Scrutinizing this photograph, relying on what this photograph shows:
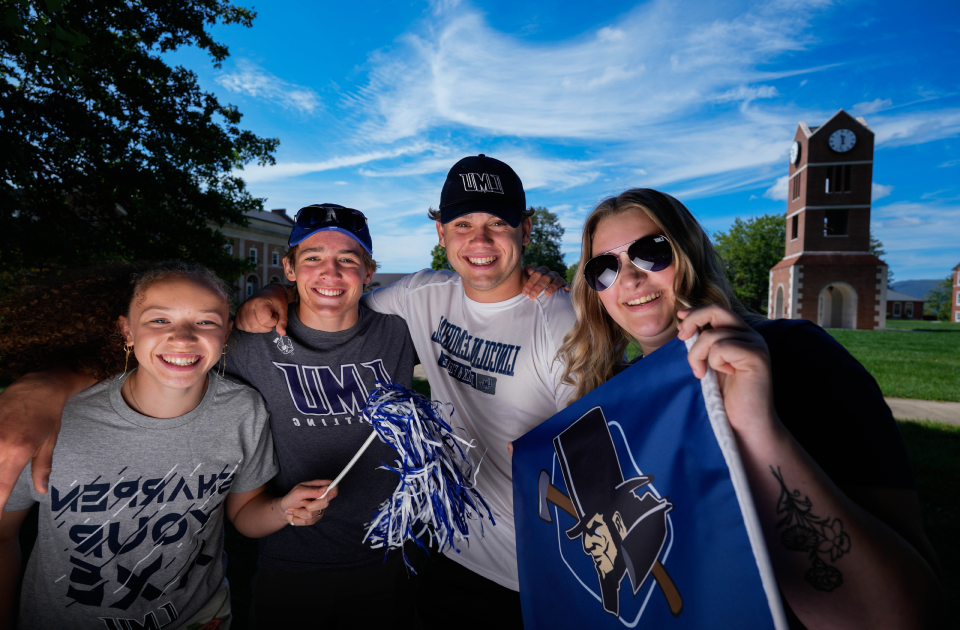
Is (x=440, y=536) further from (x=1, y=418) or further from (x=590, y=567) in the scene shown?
(x=1, y=418)

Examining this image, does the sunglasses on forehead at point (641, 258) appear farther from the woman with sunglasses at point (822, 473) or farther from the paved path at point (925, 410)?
the paved path at point (925, 410)

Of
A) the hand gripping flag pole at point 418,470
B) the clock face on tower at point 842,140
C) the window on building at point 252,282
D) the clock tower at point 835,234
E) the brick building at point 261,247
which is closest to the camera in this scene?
the hand gripping flag pole at point 418,470

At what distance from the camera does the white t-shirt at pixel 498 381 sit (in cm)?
283

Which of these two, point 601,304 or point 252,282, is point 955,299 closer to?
point 252,282

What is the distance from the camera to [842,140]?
131ft

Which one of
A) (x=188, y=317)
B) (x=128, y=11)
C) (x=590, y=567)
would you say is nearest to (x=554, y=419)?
(x=590, y=567)

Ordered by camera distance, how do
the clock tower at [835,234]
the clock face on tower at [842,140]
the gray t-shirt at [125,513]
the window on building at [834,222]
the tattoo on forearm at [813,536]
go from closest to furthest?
the tattoo on forearm at [813,536], the gray t-shirt at [125,513], the clock tower at [835,234], the clock face on tower at [842,140], the window on building at [834,222]

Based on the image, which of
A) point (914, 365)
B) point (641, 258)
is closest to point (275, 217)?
point (914, 365)

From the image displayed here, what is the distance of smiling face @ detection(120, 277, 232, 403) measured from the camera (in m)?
2.18

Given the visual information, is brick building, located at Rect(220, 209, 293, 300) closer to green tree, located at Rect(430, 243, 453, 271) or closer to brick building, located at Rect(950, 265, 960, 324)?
green tree, located at Rect(430, 243, 453, 271)

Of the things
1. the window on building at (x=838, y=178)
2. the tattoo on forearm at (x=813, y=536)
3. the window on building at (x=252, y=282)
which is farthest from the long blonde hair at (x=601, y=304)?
the window on building at (x=252, y=282)

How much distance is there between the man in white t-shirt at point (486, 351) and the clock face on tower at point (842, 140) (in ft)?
163

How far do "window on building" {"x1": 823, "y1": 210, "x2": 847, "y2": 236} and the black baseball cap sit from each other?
47.3 metres

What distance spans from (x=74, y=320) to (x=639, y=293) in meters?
2.80
